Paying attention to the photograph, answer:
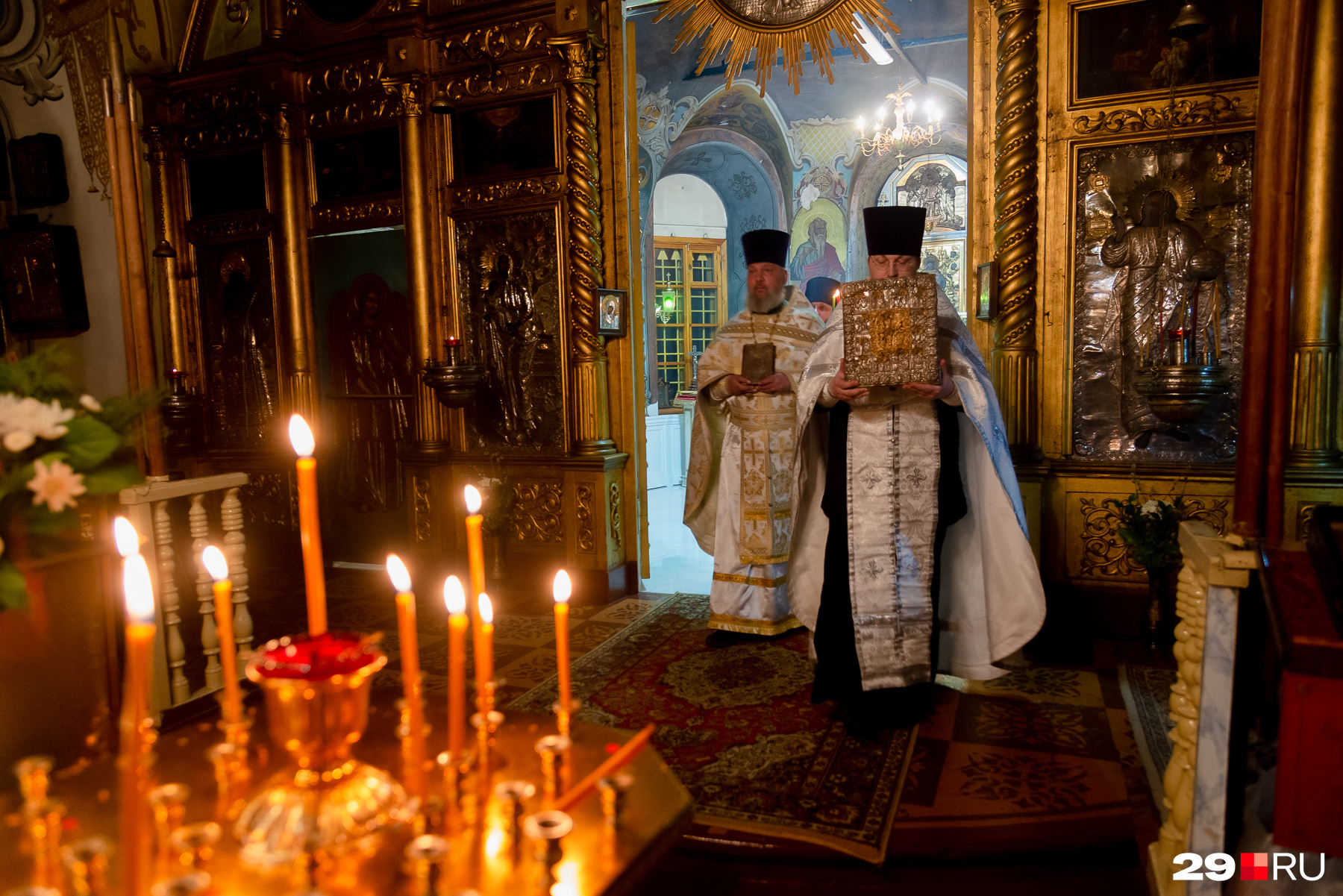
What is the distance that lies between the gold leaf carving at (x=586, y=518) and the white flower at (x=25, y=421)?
419 cm

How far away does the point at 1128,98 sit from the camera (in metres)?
4.72

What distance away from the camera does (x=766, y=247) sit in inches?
193

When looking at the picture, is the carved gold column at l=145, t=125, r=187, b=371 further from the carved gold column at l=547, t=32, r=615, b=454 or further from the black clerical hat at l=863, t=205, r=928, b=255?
the black clerical hat at l=863, t=205, r=928, b=255

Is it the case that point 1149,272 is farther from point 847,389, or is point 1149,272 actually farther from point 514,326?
point 514,326

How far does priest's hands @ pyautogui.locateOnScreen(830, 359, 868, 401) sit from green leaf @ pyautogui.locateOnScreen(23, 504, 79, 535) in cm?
268

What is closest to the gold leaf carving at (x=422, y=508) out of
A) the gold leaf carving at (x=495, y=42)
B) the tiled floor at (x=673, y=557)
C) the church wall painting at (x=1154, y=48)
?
the tiled floor at (x=673, y=557)

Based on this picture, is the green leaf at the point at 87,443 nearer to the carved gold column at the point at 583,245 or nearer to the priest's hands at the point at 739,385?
the priest's hands at the point at 739,385

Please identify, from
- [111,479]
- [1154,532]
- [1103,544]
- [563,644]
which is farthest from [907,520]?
[111,479]

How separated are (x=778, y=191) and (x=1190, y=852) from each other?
1235 cm

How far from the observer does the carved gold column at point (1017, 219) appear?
4.85 metres

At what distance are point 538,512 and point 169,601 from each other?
2.69m

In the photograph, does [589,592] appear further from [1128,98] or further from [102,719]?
[1128,98]

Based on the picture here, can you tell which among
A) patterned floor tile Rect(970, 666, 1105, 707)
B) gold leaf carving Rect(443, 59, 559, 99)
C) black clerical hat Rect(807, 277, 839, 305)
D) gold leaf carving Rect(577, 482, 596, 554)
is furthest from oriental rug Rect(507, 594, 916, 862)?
gold leaf carving Rect(443, 59, 559, 99)

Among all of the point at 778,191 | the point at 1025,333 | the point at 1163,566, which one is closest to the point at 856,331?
the point at 1025,333
